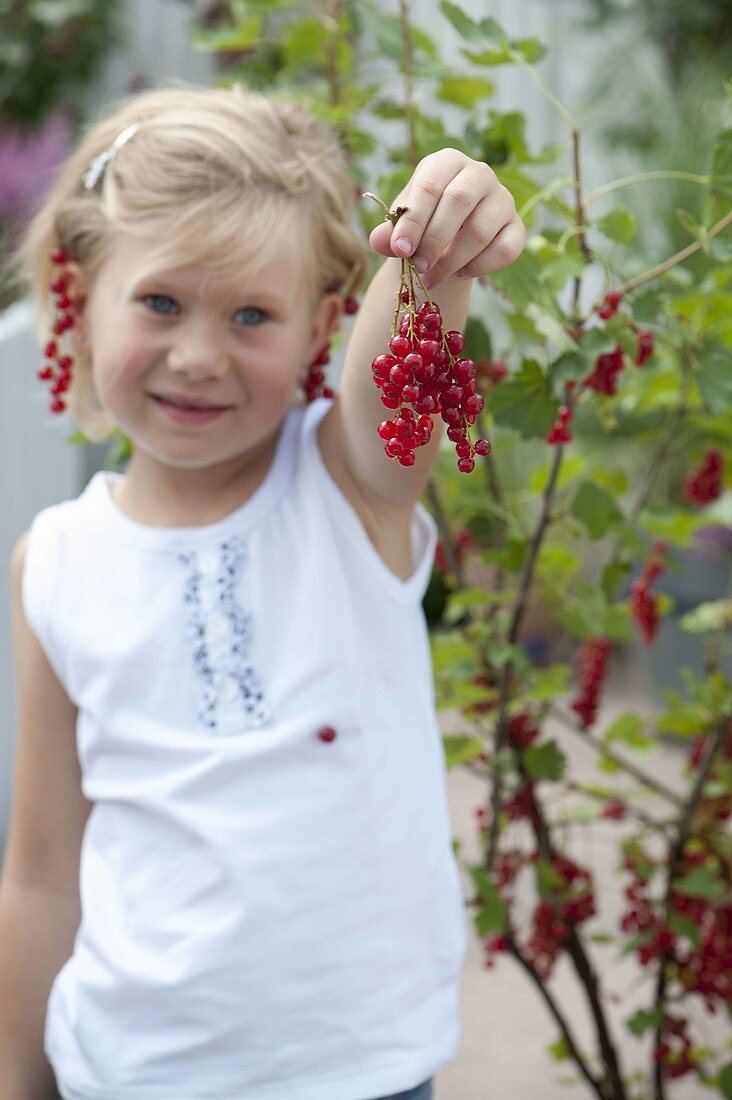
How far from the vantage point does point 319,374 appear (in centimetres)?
117

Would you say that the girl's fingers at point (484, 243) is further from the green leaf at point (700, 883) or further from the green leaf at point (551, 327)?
the green leaf at point (700, 883)

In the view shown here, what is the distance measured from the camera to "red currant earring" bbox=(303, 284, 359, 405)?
1172 millimetres

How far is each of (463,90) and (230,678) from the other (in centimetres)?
64

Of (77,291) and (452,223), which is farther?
(77,291)

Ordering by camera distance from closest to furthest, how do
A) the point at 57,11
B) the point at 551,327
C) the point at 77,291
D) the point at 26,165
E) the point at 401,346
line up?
the point at 401,346 → the point at 551,327 → the point at 77,291 → the point at 26,165 → the point at 57,11

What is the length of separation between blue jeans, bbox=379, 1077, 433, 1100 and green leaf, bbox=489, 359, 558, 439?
0.52m

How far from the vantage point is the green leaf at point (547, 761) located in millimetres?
1358

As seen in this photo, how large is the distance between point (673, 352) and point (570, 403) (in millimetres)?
258

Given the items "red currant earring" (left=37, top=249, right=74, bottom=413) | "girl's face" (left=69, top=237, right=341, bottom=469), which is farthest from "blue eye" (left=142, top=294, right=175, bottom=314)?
"red currant earring" (left=37, top=249, right=74, bottom=413)

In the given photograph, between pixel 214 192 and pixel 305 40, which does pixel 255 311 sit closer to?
pixel 214 192

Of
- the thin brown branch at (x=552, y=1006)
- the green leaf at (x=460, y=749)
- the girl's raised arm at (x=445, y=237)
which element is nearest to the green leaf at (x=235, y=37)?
the girl's raised arm at (x=445, y=237)

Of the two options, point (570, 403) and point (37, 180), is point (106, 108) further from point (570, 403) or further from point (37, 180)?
point (37, 180)

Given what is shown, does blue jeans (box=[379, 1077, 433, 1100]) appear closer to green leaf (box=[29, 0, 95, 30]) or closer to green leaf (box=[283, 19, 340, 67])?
green leaf (box=[283, 19, 340, 67])

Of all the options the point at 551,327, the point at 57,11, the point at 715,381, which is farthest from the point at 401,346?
the point at 57,11
